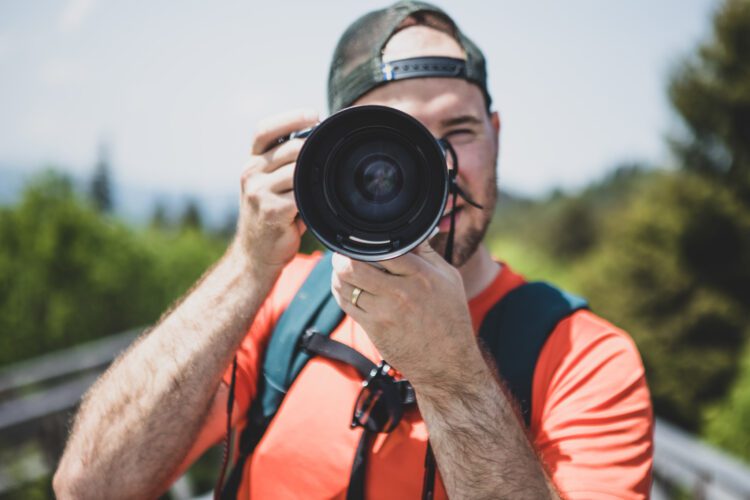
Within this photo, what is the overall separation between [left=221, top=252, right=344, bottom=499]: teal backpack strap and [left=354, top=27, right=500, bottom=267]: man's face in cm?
36

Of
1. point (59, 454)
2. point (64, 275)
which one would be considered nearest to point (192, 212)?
point (64, 275)

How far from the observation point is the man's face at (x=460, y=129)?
5.50ft

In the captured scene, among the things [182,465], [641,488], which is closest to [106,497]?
[182,465]

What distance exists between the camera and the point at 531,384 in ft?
4.79

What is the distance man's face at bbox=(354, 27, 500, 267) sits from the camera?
5.50 feet

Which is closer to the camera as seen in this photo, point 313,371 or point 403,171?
point 403,171

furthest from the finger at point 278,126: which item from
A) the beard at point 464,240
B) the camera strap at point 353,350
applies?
the beard at point 464,240

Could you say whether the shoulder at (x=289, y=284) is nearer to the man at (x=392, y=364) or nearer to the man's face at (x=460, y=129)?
the man at (x=392, y=364)

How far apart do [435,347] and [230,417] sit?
2.09ft

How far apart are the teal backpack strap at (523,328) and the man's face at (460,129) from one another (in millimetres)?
197

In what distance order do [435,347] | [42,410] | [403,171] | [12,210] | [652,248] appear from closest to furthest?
[435,347]
[403,171]
[42,410]
[12,210]
[652,248]

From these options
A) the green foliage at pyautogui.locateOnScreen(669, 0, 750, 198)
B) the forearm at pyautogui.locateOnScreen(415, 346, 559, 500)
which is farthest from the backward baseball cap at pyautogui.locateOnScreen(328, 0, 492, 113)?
the green foliage at pyautogui.locateOnScreen(669, 0, 750, 198)

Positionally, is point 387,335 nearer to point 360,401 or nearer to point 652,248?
point 360,401

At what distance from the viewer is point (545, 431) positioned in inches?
55.9
